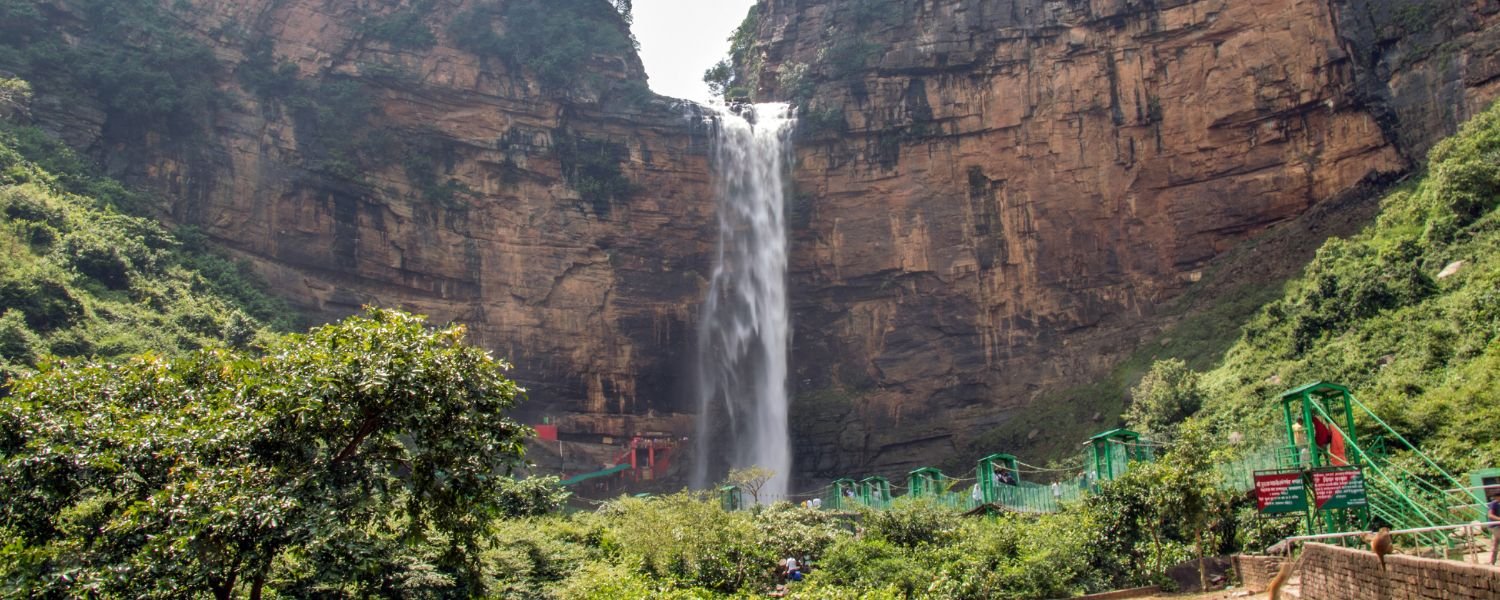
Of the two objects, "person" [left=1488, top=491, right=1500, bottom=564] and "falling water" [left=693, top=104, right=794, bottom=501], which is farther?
"falling water" [left=693, top=104, right=794, bottom=501]

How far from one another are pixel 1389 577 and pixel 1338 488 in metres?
3.64

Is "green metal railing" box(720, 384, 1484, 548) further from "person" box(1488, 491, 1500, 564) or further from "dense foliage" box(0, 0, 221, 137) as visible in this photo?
"dense foliage" box(0, 0, 221, 137)

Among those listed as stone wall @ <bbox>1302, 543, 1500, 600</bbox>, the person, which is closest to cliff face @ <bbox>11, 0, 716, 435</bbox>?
the person

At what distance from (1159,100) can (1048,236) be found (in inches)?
245

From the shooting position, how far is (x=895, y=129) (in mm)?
40031

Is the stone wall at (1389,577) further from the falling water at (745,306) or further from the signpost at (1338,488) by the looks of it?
the falling water at (745,306)

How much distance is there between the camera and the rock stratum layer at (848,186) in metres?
35.7

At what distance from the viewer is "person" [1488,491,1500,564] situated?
26.7ft

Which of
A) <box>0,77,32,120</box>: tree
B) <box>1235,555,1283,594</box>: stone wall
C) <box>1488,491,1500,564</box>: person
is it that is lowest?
<box>1235,555,1283,594</box>: stone wall

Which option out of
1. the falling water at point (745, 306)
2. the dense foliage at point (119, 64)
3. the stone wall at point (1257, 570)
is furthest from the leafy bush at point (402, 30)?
the stone wall at point (1257, 570)

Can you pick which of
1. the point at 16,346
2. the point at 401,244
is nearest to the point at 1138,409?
the point at 401,244

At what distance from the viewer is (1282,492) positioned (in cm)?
1292

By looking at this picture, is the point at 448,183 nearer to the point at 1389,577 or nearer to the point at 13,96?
the point at 13,96

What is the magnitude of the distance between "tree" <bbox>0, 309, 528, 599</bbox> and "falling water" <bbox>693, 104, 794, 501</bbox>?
28.7 metres
